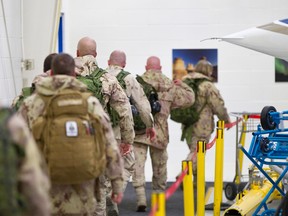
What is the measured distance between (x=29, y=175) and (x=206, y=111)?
31.2 feet

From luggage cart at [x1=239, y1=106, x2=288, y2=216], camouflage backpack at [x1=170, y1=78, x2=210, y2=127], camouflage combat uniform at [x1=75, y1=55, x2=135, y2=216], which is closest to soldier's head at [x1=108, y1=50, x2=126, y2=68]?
camouflage combat uniform at [x1=75, y1=55, x2=135, y2=216]

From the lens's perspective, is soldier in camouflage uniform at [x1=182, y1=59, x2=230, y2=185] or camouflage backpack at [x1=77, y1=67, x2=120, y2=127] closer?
camouflage backpack at [x1=77, y1=67, x2=120, y2=127]

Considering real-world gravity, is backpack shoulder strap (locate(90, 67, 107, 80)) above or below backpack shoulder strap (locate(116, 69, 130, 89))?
above

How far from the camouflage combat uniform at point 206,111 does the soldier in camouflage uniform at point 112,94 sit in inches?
171

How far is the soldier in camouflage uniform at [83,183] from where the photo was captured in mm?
6680

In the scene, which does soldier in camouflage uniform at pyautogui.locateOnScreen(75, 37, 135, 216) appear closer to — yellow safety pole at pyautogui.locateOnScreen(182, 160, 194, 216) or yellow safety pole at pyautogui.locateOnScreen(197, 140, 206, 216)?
yellow safety pole at pyautogui.locateOnScreen(197, 140, 206, 216)

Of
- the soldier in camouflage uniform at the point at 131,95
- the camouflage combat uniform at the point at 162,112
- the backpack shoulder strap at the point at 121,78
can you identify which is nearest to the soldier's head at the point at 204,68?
the camouflage combat uniform at the point at 162,112

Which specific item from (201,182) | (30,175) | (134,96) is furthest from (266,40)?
(30,175)

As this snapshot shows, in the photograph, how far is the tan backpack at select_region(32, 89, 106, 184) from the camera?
6.52m

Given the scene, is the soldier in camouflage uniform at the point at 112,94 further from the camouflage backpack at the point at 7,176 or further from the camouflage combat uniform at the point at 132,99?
the camouflage backpack at the point at 7,176

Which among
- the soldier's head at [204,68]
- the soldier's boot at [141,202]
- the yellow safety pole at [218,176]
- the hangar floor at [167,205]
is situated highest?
the soldier's head at [204,68]

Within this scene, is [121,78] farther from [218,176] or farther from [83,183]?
[83,183]

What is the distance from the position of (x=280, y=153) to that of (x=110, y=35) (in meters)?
6.93

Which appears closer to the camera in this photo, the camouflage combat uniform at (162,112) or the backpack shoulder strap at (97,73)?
the backpack shoulder strap at (97,73)
